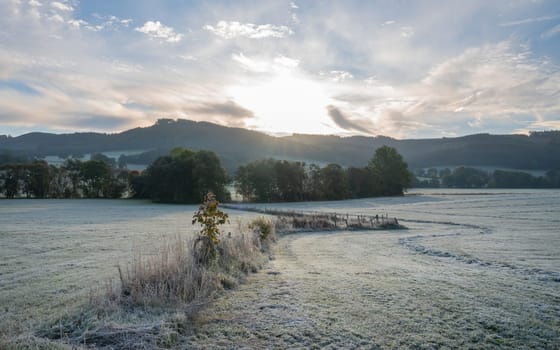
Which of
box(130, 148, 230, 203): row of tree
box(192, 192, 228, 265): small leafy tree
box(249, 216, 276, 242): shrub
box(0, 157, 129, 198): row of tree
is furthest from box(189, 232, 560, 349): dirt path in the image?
box(0, 157, 129, 198): row of tree

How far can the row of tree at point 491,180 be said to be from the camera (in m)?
119

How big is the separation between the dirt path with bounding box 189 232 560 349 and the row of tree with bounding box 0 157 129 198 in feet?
278

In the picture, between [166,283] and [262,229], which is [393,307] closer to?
[166,283]

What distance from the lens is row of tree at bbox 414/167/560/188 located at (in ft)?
391

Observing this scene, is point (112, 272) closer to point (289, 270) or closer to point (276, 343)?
point (289, 270)

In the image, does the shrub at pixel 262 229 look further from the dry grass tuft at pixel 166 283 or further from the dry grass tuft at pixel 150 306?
the dry grass tuft at pixel 166 283

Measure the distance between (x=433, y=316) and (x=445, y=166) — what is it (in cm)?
17625

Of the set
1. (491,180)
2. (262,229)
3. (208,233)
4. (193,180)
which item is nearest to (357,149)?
(491,180)

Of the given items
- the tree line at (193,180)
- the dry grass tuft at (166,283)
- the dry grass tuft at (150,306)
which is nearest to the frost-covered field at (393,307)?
the dry grass tuft at (150,306)

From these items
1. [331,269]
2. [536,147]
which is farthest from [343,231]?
[536,147]

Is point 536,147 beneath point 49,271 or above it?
above

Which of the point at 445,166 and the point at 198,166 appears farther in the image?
the point at 445,166

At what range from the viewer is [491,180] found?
127 meters

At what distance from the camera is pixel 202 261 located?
10.6m
